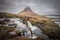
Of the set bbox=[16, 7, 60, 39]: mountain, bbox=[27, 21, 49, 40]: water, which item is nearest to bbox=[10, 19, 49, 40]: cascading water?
bbox=[27, 21, 49, 40]: water

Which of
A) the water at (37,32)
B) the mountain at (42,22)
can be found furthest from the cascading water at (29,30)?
the mountain at (42,22)

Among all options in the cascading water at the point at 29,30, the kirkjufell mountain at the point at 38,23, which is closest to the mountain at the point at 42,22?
the kirkjufell mountain at the point at 38,23

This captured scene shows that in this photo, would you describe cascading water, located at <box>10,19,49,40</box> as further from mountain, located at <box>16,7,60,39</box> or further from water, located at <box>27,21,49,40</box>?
mountain, located at <box>16,7,60,39</box>

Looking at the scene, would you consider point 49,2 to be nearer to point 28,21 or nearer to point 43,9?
point 43,9

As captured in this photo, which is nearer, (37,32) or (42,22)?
(37,32)

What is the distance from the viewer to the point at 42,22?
12.7 ft

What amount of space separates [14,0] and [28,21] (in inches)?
32.1

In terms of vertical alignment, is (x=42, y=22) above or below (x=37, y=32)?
above

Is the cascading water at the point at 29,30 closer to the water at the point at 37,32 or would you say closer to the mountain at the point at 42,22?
the water at the point at 37,32

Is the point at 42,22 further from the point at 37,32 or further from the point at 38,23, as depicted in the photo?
the point at 37,32

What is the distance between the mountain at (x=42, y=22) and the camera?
376 cm

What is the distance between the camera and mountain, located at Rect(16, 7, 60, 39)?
3.76m

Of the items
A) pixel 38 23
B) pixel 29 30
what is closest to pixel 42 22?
pixel 38 23

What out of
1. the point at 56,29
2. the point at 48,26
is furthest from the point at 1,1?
the point at 56,29
